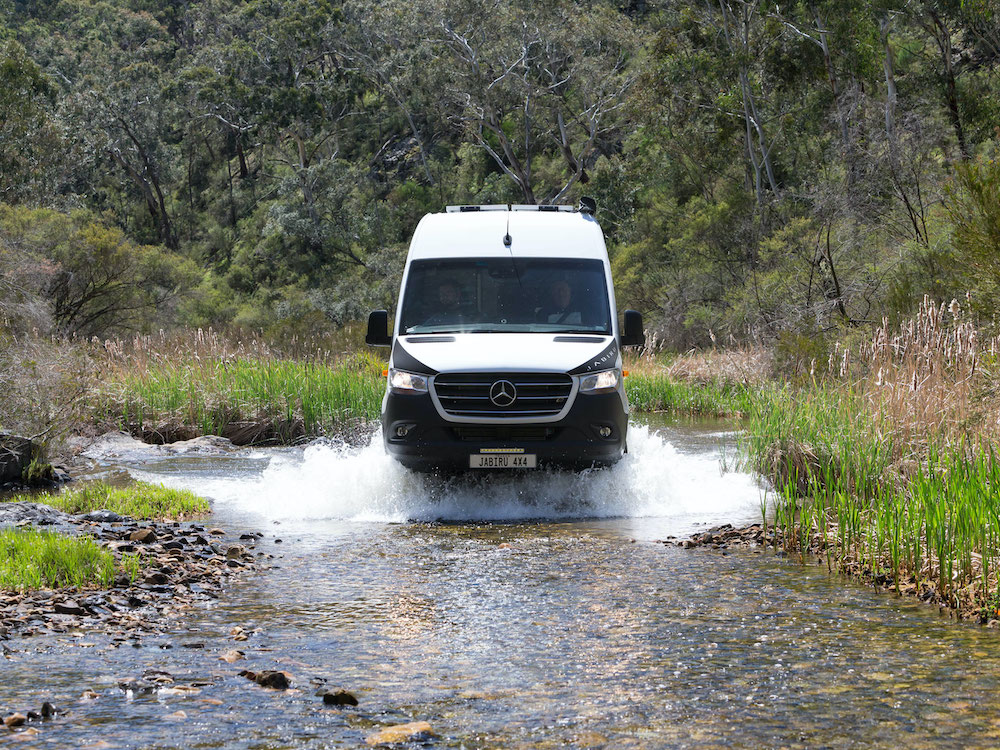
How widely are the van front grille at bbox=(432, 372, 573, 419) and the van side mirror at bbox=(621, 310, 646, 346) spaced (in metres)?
1.18

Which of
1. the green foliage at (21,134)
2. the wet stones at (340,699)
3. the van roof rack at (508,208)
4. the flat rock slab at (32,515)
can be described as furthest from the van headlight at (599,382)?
the green foliage at (21,134)

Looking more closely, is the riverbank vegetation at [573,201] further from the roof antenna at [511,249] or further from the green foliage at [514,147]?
the roof antenna at [511,249]

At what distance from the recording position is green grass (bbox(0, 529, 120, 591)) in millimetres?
7559

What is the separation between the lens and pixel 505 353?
10.8m

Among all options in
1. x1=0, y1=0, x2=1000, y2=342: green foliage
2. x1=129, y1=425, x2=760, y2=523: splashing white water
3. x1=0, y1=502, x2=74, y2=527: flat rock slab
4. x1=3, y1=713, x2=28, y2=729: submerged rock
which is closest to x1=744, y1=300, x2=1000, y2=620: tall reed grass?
x1=129, y1=425, x2=760, y2=523: splashing white water

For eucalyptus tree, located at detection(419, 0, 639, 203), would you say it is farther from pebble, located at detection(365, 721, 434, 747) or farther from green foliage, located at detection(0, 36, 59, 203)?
pebble, located at detection(365, 721, 434, 747)

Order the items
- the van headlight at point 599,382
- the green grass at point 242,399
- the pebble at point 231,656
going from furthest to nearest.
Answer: the green grass at point 242,399, the van headlight at point 599,382, the pebble at point 231,656

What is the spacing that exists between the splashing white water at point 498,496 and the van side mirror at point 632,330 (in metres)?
1.06

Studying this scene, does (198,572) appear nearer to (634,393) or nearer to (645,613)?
(645,613)

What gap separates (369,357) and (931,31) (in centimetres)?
1735

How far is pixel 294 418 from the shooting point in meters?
19.2

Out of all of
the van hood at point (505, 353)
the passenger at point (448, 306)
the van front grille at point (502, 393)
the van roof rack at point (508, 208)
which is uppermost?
the van roof rack at point (508, 208)

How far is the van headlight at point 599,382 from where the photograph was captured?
1072 centimetres

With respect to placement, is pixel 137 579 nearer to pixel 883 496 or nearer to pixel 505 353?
pixel 505 353
